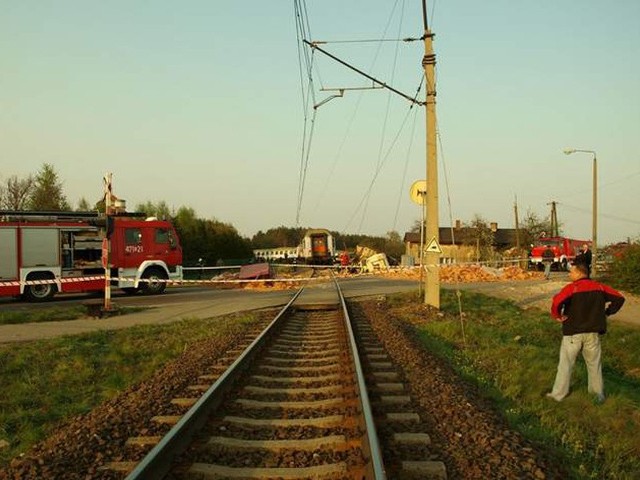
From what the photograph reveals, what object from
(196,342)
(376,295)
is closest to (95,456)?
(196,342)

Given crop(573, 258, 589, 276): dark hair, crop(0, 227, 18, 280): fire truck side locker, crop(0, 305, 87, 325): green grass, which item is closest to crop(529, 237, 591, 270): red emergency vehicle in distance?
crop(0, 227, 18, 280): fire truck side locker

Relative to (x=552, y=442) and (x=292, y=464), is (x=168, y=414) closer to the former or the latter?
(x=292, y=464)

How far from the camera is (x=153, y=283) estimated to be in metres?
24.8

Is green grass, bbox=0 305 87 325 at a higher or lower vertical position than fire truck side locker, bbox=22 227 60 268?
lower

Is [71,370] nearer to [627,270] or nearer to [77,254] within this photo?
[77,254]

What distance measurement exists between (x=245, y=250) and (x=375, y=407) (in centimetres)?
6762

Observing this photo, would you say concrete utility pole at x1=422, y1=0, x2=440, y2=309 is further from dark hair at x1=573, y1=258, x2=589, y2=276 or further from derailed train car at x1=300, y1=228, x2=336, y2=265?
derailed train car at x1=300, y1=228, x2=336, y2=265

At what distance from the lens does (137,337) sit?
39.8 feet

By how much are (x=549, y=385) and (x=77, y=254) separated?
18631mm

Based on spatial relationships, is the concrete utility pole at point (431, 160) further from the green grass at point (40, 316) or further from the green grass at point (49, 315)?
the green grass at point (40, 316)

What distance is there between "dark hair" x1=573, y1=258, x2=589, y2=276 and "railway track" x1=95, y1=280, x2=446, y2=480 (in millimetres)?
2568

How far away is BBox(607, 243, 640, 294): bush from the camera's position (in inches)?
897

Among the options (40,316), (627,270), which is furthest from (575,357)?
(627,270)

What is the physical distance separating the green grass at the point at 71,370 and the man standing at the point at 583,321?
17.6 feet
